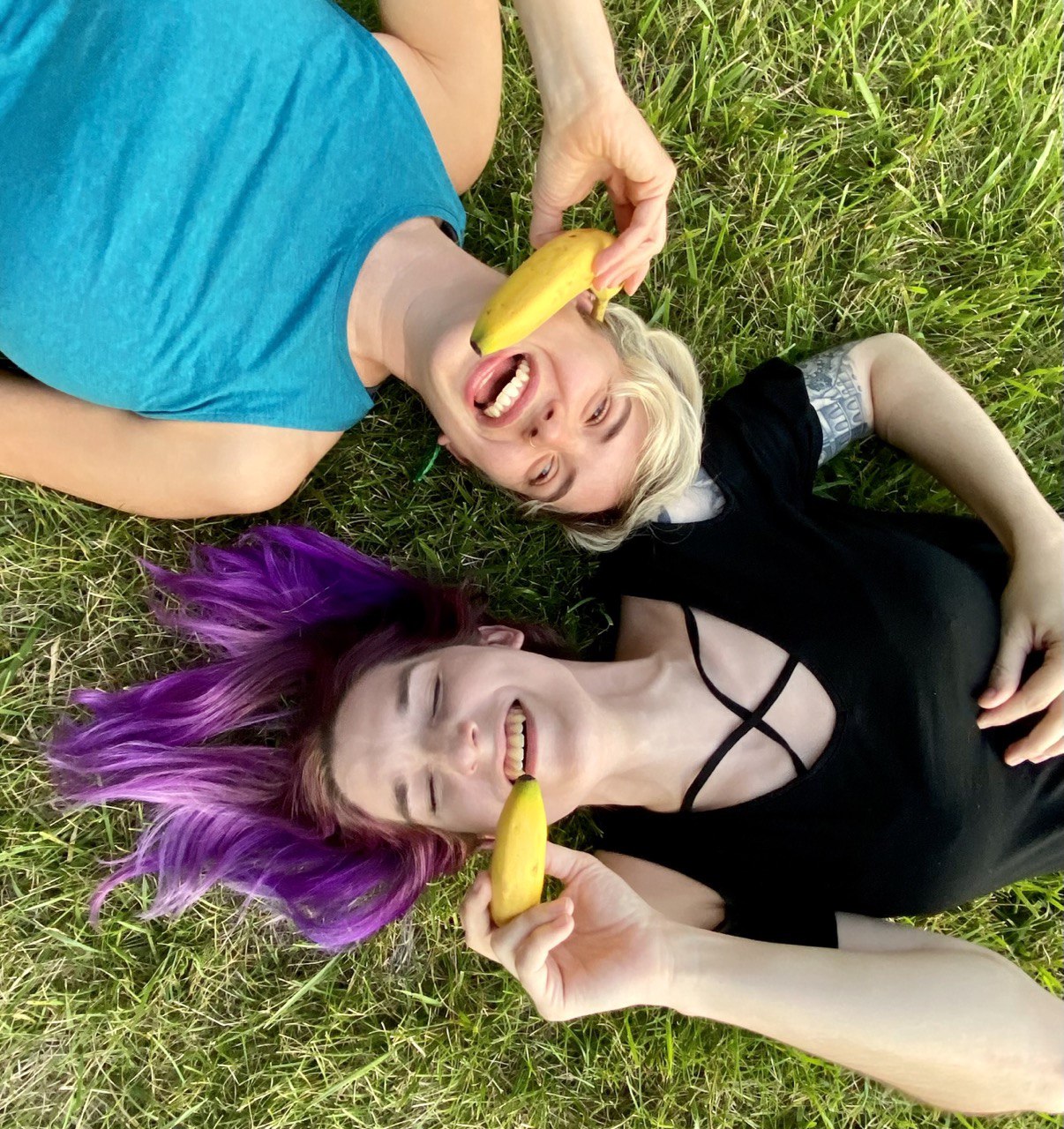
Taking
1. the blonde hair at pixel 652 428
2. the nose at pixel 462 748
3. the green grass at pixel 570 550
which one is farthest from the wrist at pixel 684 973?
the blonde hair at pixel 652 428

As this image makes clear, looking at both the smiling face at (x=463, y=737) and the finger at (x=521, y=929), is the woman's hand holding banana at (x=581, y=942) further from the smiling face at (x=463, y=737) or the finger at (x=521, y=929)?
the smiling face at (x=463, y=737)

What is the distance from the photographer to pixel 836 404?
10.7ft

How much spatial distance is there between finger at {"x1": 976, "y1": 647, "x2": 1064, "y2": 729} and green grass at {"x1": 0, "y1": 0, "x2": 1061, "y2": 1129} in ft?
3.40

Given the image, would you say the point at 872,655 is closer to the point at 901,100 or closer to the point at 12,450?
the point at 901,100

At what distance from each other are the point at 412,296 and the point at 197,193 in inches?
31.6

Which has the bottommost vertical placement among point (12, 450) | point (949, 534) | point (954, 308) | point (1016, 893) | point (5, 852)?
point (5, 852)

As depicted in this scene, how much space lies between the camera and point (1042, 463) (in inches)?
143

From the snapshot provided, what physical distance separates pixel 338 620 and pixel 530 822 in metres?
1.40

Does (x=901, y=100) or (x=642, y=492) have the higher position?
(x=901, y=100)

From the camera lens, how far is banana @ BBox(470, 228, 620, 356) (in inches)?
92.9

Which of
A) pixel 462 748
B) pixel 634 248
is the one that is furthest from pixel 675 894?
pixel 634 248

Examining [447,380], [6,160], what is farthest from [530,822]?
[6,160]

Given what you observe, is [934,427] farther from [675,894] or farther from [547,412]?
[675,894]

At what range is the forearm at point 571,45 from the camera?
259 cm
